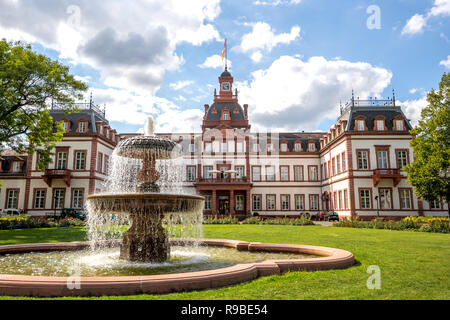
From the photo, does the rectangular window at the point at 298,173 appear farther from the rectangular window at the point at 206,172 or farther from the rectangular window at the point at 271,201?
the rectangular window at the point at 206,172

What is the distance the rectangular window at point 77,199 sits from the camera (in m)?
34.2

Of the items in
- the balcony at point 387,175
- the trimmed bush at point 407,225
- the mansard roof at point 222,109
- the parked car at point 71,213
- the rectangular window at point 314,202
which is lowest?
the trimmed bush at point 407,225

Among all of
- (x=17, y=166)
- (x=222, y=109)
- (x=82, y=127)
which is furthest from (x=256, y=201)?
(x=17, y=166)

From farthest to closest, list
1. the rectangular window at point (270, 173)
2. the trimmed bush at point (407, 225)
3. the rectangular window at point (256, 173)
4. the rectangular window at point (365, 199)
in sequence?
the rectangular window at point (256, 173) → the rectangular window at point (270, 173) → the rectangular window at point (365, 199) → the trimmed bush at point (407, 225)

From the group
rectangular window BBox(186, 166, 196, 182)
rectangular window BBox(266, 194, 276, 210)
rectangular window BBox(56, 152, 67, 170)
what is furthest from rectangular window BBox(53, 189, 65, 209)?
rectangular window BBox(266, 194, 276, 210)

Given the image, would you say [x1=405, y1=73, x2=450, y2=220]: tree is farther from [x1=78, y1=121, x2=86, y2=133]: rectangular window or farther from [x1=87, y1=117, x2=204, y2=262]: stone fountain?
[x1=78, y1=121, x2=86, y2=133]: rectangular window

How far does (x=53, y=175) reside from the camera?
33.7m

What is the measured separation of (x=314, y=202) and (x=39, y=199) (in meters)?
33.4

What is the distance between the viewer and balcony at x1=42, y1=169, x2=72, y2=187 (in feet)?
111

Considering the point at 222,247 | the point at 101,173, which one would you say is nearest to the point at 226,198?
the point at 101,173

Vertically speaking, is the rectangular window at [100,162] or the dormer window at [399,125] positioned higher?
the dormer window at [399,125]

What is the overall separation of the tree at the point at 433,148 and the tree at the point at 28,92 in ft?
80.6

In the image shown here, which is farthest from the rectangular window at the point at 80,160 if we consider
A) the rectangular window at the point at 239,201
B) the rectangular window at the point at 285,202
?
the rectangular window at the point at 285,202

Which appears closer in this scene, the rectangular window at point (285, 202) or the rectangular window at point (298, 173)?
the rectangular window at point (285, 202)
